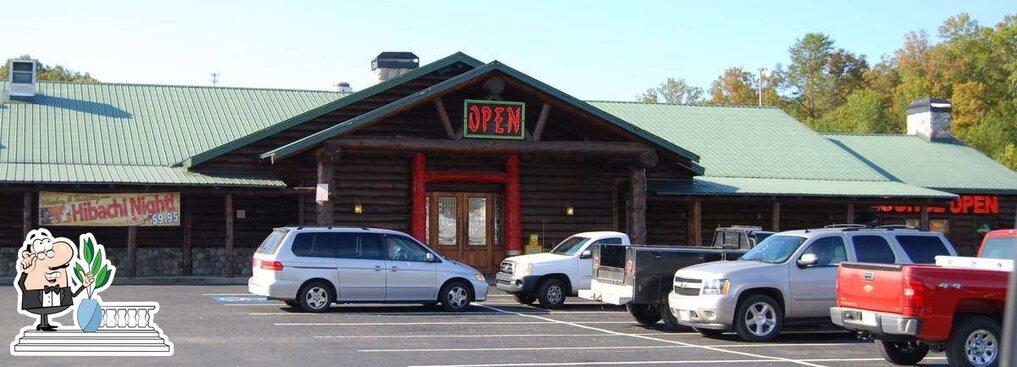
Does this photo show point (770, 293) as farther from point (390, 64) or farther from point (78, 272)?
point (390, 64)

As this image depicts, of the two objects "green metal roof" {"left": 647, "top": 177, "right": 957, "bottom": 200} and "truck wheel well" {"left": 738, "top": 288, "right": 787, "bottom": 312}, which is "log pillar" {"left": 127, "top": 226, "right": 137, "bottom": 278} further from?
"truck wheel well" {"left": 738, "top": 288, "right": 787, "bottom": 312}

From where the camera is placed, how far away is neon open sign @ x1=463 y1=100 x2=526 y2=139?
29.6m

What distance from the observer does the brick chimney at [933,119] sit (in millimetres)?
44062

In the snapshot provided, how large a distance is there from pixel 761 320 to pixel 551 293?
635 centimetres

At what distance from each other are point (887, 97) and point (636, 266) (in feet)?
228

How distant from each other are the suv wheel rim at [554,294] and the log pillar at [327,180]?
24.2ft

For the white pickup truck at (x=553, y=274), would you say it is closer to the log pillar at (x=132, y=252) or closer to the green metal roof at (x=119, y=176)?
the green metal roof at (x=119, y=176)

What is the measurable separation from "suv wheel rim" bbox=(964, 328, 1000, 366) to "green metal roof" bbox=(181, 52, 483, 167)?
19.3 m

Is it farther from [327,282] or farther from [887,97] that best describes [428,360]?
→ [887,97]

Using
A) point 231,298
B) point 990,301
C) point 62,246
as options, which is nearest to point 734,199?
point 231,298

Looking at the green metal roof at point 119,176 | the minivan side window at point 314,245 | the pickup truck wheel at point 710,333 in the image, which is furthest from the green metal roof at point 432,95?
→ the pickup truck wheel at point 710,333

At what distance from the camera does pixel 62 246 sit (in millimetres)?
13609

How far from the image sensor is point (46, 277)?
13789 mm

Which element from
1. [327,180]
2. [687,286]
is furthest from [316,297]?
[327,180]
